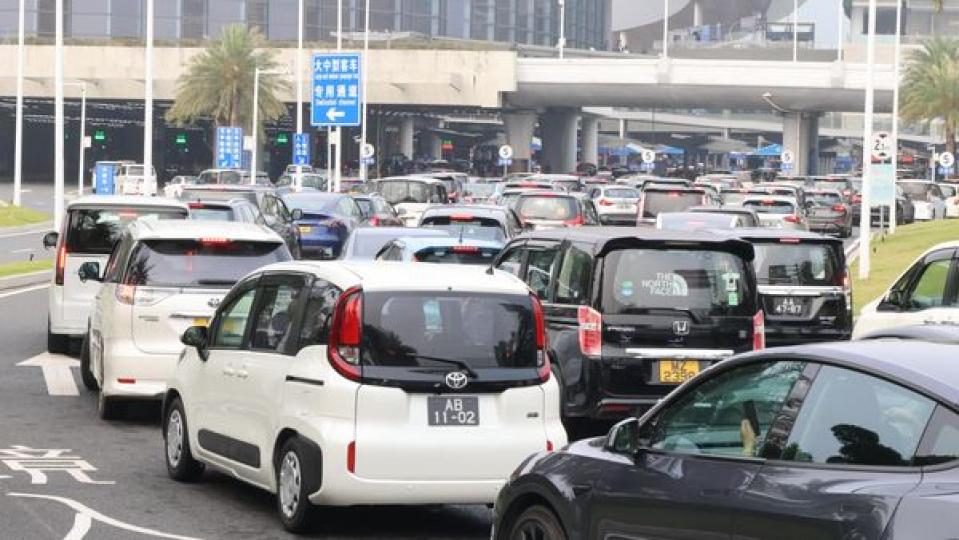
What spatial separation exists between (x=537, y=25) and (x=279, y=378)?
13911cm

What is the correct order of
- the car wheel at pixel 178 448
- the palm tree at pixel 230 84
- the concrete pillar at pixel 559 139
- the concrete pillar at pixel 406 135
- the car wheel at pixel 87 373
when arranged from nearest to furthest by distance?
the car wheel at pixel 178 448, the car wheel at pixel 87 373, the palm tree at pixel 230 84, the concrete pillar at pixel 559 139, the concrete pillar at pixel 406 135

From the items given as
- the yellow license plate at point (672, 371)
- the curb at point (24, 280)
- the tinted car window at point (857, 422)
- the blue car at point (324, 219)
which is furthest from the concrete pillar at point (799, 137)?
the tinted car window at point (857, 422)

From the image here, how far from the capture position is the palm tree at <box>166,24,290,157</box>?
94.2 meters

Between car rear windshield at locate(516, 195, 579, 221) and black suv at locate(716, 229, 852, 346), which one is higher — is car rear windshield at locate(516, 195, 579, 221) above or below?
above

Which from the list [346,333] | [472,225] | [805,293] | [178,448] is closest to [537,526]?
[346,333]

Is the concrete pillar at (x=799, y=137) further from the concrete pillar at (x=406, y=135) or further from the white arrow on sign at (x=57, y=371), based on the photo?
the white arrow on sign at (x=57, y=371)

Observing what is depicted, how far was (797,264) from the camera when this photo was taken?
19.7 metres

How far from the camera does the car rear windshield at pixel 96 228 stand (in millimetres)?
20594

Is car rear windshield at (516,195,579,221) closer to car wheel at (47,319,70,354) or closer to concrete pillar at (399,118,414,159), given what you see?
car wheel at (47,319,70,354)

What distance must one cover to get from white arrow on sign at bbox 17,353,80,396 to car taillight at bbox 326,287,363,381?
768cm

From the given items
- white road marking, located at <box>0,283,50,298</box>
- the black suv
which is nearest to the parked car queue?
the black suv

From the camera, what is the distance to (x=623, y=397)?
1423cm

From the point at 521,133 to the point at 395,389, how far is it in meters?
99.6

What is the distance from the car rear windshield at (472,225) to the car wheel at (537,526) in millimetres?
17696
